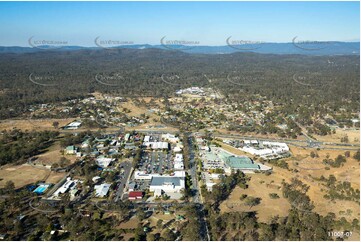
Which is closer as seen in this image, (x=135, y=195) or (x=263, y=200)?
(x=135, y=195)

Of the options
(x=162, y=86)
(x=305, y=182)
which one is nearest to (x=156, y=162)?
(x=305, y=182)

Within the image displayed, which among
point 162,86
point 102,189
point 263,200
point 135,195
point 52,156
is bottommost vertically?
point 263,200

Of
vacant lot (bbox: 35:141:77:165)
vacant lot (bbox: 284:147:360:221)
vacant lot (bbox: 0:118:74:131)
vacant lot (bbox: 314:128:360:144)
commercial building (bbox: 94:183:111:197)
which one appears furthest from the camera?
vacant lot (bbox: 0:118:74:131)

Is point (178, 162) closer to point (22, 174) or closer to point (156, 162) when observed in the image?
point (156, 162)

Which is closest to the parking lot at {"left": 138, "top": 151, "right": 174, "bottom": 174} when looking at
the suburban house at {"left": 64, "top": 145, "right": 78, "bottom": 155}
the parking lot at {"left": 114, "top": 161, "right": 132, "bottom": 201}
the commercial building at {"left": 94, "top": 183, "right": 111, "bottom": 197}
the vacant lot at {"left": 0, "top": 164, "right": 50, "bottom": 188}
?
the parking lot at {"left": 114, "top": 161, "right": 132, "bottom": 201}

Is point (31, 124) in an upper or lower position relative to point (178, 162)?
lower

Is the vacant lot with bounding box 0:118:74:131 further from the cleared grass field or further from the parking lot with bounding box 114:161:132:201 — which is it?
the cleared grass field

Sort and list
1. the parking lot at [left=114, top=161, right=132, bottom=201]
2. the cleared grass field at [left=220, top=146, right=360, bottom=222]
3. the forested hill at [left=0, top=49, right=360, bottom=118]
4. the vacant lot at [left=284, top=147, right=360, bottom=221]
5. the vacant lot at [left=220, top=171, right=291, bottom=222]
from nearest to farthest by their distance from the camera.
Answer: the vacant lot at [left=220, top=171, right=291, bottom=222]
the cleared grass field at [left=220, top=146, right=360, bottom=222]
the vacant lot at [left=284, top=147, right=360, bottom=221]
the parking lot at [left=114, top=161, right=132, bottom=201]
the forested hill at [left=0, top=49, right=360, bottom=118]

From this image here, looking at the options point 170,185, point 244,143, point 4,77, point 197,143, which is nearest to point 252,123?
point 244,143

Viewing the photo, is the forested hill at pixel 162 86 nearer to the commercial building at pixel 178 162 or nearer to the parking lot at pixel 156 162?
the parking lot at pixel 156 162

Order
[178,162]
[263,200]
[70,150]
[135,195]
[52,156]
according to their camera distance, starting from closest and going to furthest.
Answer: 1. [135,195]
2. [263,200]
3. [178,162]
4. [52,156]
5. [70,150]
